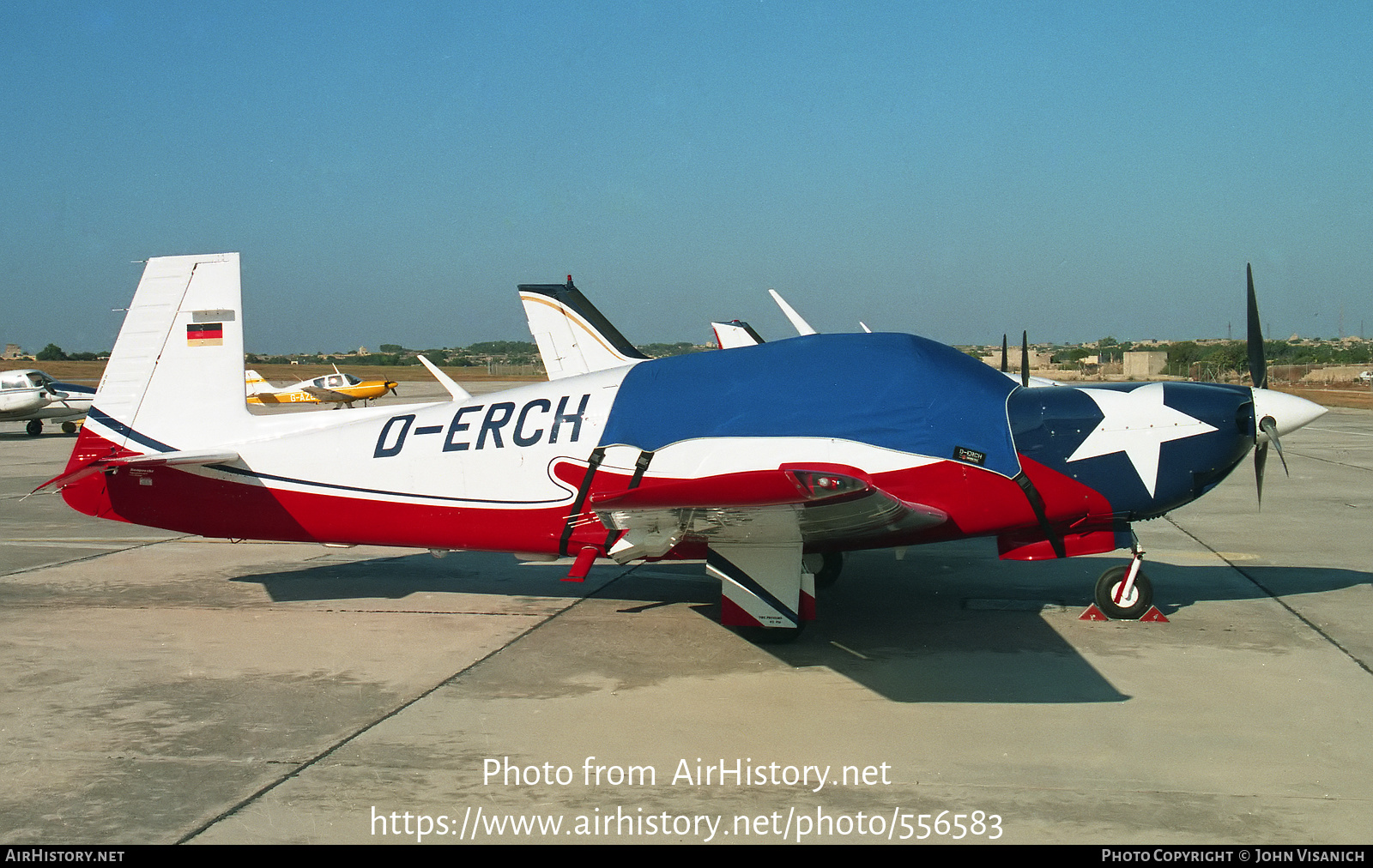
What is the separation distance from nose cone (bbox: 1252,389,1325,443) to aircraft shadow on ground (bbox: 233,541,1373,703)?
5.93ft

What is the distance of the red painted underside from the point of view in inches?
309

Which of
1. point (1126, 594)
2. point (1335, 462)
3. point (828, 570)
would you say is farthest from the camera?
point (1335, 462)

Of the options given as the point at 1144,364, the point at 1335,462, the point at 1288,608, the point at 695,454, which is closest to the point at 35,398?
the point at 695,454

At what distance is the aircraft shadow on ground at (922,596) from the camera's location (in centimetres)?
710

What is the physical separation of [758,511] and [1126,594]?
12.3 ft

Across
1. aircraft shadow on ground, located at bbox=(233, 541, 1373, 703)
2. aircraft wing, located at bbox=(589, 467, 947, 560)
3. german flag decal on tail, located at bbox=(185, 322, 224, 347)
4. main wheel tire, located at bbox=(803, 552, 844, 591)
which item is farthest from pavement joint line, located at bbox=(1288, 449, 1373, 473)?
german flag decal on tail, located at bbox=(185, 322, 224, 347)

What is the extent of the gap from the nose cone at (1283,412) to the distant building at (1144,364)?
60.2m

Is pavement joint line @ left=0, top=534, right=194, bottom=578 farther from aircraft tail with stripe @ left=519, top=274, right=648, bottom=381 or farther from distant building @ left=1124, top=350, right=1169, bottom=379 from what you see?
distant building @ left=1124, top=350, right=1169, bottom=379

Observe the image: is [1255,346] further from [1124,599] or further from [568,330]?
[568,330]

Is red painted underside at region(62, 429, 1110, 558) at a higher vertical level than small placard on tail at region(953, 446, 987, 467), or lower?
lower

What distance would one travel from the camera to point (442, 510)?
8.86 m

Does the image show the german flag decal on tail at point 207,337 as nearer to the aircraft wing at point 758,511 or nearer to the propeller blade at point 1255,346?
the aircraft wing at point 758,511

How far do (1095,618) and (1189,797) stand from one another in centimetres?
369

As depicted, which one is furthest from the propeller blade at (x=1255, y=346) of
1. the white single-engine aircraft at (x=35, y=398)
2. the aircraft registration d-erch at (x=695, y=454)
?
the white single-engine aircraft at (x=35, y=398)
